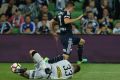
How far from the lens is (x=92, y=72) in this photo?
1744 centimetres

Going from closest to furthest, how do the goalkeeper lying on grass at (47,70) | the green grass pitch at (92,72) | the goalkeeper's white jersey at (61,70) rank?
1. the goalkeeper lying on grass at (47,70)
2. the goalkeeper's white jersey at (61,70)
3. the green grass pitch at (92,72)

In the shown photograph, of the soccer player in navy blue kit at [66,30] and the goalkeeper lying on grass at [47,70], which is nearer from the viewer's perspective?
the goalkeeper lying on grass at [47,70]

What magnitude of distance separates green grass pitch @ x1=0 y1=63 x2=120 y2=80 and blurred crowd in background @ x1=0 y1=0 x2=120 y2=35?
193 centimetres

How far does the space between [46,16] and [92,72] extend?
4778 millimetres

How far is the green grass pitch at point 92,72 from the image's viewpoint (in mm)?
15945

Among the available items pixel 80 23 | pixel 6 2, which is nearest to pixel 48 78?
pixel 80 23

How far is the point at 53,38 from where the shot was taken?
67.8 feet

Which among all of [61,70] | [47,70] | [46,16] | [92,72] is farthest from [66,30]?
[46,16]

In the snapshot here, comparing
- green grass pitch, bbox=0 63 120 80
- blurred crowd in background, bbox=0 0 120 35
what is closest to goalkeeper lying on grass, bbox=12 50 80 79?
green grass pitch, bbox=0 63 120 80

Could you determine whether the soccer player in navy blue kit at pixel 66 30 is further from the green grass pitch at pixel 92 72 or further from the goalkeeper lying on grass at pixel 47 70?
the goalkeeper lying on grass at pixel 47 70

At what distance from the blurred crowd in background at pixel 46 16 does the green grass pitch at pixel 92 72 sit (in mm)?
1932

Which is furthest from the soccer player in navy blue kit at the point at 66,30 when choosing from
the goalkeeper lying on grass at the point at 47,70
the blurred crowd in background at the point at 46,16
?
the blurred crowd in background at the point at 46,16

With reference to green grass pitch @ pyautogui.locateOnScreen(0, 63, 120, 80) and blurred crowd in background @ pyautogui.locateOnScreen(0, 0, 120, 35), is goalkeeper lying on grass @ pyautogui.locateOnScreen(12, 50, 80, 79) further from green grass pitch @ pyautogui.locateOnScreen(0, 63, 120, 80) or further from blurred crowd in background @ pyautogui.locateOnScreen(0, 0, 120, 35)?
blurred crowd in background @ pyautogui.locateOnScreen(0, 0, 120, 35)

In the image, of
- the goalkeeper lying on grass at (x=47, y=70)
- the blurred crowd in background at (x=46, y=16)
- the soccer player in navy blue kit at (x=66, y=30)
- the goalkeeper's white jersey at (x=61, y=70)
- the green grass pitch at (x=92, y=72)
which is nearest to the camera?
the goalkeeper lying on grass at (x=47, y=70)
